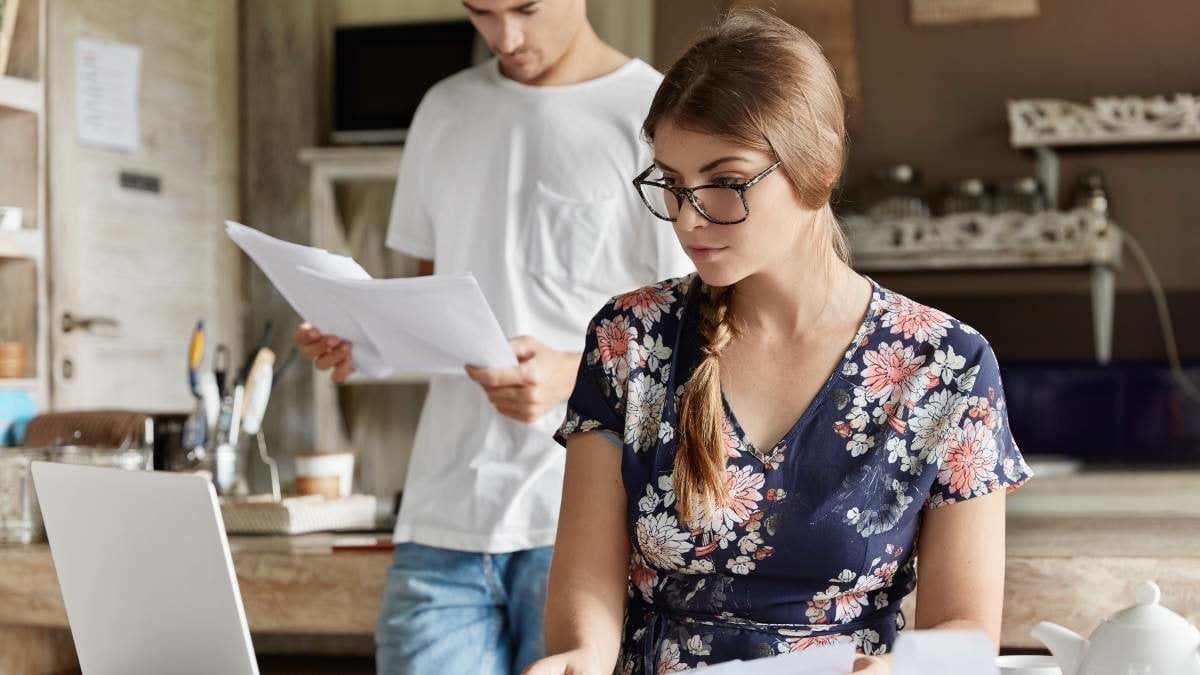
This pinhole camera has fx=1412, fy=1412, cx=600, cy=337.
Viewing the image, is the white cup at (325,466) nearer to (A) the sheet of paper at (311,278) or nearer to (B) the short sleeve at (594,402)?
(A) the sheet of paper at (311,278)

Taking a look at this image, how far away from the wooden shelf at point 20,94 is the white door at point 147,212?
535 millimetres

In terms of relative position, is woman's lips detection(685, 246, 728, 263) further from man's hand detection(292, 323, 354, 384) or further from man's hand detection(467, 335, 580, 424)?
man's hand detection(292, 323, 354, 384)

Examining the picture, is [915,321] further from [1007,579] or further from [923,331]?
Answer: [1007,579]

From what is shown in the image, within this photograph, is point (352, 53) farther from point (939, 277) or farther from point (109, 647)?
point (109, 647)

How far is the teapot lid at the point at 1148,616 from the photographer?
1.01 m

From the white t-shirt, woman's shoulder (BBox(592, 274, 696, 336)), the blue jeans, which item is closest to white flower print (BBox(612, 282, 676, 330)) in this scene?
woman's shoulder (BBox(592, 274, 696, 336))

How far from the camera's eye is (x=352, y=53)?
15.2ft

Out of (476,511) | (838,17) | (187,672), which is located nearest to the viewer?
(187,672)

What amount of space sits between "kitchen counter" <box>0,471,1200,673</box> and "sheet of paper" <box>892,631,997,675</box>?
775 mm

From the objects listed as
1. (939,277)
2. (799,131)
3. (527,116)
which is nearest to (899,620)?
(799,131)

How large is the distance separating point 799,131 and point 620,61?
63cm

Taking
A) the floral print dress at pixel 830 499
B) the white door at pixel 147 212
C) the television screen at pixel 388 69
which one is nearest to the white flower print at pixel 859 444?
the floral print dress at pixel 830 499

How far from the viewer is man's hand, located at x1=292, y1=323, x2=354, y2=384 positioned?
1865mm

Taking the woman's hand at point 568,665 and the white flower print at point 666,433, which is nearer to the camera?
the woman's hand at point 568,665
